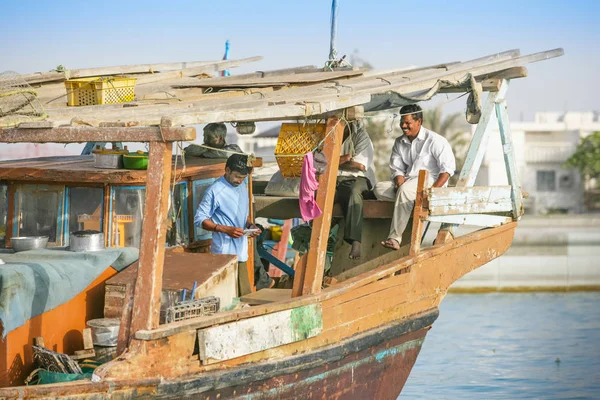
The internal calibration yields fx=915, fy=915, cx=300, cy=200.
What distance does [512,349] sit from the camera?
1617cm

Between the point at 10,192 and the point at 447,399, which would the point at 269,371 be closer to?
the point at 10,192

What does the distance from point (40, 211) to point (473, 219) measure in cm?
404

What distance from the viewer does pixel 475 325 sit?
1859 centimetres

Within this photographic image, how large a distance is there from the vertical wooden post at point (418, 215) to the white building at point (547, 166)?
113ft

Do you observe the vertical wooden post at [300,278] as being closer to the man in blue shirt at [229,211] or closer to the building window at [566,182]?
the man in blue shirt at [229,211]

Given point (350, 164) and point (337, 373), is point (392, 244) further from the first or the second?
point (337, 373)

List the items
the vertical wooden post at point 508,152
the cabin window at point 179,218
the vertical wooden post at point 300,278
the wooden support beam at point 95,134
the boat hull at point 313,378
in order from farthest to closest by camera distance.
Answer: the vertical wooden post at point 508,152, the cabin window at point 179,218, the vertical wooden post at point 300,278, the boat hull at point 313,378, the wooden support beam at point 95,134

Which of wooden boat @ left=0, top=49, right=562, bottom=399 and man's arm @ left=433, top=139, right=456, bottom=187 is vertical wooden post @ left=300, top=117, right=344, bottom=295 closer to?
wooden boat @ left=0, top=49, right=562, bottom=399

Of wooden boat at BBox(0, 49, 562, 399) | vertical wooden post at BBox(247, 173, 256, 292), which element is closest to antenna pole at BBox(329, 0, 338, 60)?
wooden boat at BBox(0, 49, 562, 399)

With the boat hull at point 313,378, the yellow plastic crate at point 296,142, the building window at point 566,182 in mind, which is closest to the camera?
the boat hull at point 313,378

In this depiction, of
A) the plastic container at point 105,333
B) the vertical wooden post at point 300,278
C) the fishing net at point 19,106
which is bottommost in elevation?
the plastic container at point 105,333

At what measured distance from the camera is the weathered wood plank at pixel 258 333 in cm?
625

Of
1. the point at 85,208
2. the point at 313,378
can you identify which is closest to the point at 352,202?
the point at 313,378

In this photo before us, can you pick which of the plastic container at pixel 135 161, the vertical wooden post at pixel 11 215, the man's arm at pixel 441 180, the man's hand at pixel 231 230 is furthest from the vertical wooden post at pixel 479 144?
→ the vertical wooden post at pixel 11 215
